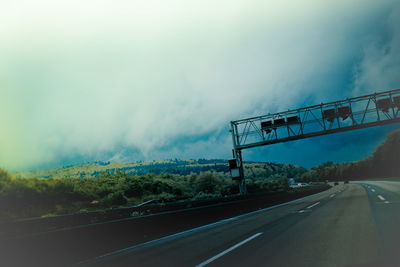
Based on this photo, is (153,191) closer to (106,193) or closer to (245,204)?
(106,193)

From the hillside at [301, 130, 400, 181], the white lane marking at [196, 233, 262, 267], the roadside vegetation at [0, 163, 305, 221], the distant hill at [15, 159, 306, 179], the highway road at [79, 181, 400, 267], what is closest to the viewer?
Answer: the highway road at [79, 181, 400, 267]

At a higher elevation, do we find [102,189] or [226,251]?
[102,189]

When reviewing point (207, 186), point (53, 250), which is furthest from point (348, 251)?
point (207, 186)

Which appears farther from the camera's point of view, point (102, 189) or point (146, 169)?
point (146, 169)

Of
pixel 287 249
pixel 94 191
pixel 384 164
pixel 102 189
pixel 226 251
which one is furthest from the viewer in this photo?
pixel 384 164

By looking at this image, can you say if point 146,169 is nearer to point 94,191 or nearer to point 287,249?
point 94,191

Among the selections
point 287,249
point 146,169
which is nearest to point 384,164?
point 146,169

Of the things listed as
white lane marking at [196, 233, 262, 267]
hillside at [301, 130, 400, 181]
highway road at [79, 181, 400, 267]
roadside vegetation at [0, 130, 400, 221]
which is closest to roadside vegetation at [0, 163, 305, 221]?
roadside vegetation at [0, 130, 400, 221]

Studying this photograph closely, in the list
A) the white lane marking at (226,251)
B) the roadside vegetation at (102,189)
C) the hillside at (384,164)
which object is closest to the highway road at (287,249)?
the white lane marking at (226,251)

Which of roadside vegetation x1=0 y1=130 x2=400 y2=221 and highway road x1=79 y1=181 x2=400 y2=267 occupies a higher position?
roadside vegetation x1=0 y1=130 x2=400 y2=221

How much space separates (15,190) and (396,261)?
40.2 meters

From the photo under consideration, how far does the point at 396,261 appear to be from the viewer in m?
6.24

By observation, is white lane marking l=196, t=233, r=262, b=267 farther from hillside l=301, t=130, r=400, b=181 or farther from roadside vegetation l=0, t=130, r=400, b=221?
hillside l=301, t=130, r=400, b=181

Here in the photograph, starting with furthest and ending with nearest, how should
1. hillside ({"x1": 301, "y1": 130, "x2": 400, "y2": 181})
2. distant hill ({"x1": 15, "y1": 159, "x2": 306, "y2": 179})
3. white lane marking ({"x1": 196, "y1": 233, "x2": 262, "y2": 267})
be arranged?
hillside ({"x1": 301, "y1": 130, "x2": 400, "y2": 181})
distant hill ({"x1": 15, "y1": 159, "x2": 306, "y2": 179})
white lane marking ({"x1": 196, "y1": 233, "x2": 262, "y2": 267})
